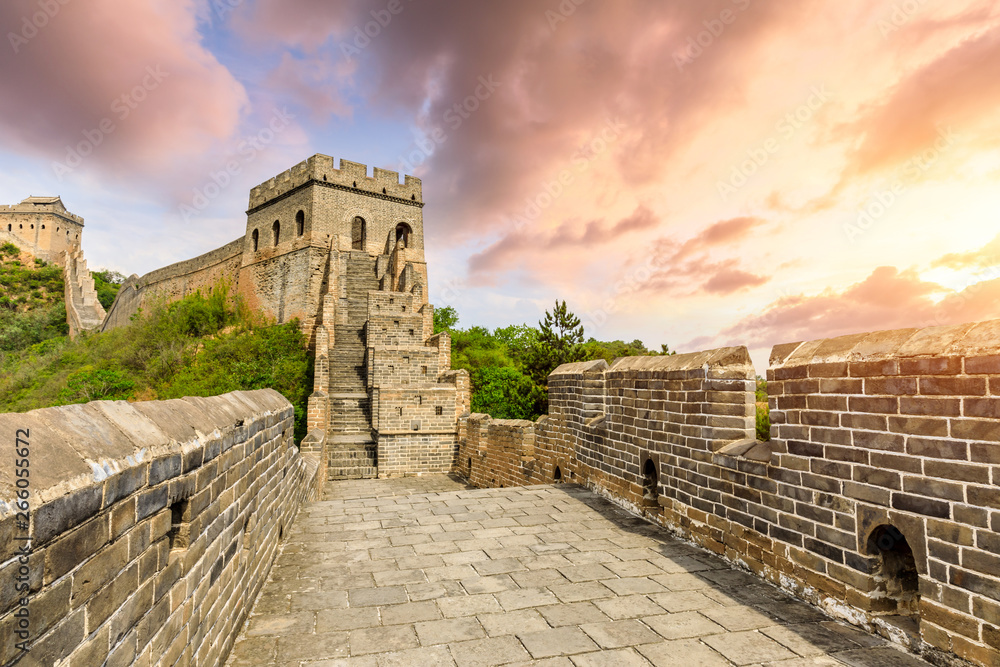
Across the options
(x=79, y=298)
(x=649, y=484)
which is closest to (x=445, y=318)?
(x=649, y=484)

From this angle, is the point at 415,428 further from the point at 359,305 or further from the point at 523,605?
the point at 523,605

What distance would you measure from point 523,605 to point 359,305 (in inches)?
861

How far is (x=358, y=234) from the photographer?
27109 millimetres

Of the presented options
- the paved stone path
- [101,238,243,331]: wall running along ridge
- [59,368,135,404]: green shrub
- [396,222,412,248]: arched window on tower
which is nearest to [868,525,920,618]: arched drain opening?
the paved stone path

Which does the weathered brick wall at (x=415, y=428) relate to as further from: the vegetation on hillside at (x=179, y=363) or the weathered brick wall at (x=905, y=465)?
the weathered brick wall at (x=905, y=465)

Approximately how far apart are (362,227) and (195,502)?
86.8 ft

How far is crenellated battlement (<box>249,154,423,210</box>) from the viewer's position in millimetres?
25859

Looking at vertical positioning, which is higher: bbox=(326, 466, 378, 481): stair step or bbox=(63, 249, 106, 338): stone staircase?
bbox=(63, 249, 106, 338): stone staircase

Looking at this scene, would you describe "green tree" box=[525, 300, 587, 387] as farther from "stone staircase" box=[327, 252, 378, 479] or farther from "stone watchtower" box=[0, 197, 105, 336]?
"stone watchtower" box=[0, 197, 105, 336]

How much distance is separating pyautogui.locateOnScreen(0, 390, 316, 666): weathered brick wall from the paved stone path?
71cm

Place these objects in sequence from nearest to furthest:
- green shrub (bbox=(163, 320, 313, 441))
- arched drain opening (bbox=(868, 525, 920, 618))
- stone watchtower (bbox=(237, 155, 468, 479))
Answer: arched drain opening (bbox=(868, 525, 920, 618))
stone watchtower (bbox=(237, 155, 468, 479))
green shrub (bbox=(163, 320, 313, 441))

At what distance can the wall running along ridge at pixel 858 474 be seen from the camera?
2.67 meters

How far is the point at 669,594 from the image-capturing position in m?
3.88

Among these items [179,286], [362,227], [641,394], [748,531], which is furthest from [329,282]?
[748,531]
